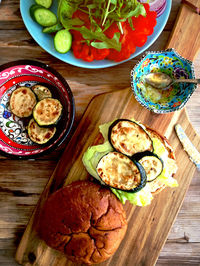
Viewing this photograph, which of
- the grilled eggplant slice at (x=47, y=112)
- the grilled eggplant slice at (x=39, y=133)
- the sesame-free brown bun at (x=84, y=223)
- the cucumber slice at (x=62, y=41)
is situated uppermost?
the cucumber slice at (x=62, y=41)

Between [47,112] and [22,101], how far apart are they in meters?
0.21

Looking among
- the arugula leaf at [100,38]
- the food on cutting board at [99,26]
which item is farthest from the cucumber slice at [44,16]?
the arugula leaf at [100,38]

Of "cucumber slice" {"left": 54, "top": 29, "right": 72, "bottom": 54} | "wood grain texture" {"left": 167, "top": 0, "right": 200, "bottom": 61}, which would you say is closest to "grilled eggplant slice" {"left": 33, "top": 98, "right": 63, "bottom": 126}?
"cucumber slice" {"left": 54, "top": 29, "right": 72, "bottom": 54}

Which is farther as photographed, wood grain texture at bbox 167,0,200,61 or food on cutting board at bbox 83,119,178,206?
wood grain texture at bbox 167,0,200,61

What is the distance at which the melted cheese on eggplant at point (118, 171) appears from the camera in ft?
5.75

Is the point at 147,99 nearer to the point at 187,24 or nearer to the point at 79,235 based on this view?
the point at 187,24

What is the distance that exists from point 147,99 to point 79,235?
99 centimetres

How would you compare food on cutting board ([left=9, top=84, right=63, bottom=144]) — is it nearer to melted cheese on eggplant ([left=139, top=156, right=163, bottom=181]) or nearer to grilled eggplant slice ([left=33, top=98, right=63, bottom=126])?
grilled eggplant slice ([left=33, top=98, right=63, bottom=126])

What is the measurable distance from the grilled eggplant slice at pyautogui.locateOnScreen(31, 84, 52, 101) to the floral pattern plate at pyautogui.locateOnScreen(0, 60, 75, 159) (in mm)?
27

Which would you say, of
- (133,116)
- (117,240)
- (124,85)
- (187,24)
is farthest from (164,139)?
(187,24)

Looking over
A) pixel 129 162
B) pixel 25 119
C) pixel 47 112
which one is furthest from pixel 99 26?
pixel 129 162

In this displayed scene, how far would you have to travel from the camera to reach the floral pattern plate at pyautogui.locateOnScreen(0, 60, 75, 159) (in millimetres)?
1834

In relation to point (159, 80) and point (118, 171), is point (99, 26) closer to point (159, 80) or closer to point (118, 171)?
point (159, 80)

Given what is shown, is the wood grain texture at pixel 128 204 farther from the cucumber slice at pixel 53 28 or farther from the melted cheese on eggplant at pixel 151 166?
the cucumber slice at pixel 53 28
